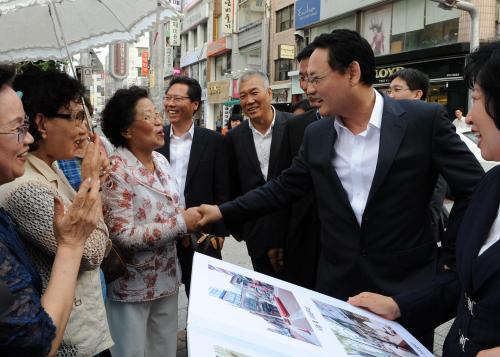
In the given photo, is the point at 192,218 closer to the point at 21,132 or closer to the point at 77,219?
the point at 77,219

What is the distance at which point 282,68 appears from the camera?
952 inches

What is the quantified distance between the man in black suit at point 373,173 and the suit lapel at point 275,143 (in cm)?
120

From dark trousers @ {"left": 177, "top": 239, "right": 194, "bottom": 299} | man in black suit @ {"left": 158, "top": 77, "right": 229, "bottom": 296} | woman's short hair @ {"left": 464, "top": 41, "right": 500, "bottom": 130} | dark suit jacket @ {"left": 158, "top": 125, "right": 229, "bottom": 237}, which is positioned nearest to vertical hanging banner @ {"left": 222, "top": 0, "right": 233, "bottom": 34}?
man in black suit @ {"left": 158, "top": 77, "right": 229, "bottom": 296}

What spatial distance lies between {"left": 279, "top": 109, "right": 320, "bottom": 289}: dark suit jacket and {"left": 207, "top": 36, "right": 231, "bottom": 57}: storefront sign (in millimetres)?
28921

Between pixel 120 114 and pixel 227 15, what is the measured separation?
28827mm

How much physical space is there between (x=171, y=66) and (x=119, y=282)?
4408 cm

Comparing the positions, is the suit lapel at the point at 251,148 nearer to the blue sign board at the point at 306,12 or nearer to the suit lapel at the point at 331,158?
the suit lapel at the point at 331,158

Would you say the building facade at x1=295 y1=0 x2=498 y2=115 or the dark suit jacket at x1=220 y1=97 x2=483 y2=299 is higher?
the building facade at x1=295 y1=0 x2=498 y2=115

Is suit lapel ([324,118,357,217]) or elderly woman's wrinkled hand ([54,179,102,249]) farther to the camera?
suit lapel ([324,118,357,217])

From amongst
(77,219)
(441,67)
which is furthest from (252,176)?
(441,67)

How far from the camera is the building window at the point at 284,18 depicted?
23.7 meters

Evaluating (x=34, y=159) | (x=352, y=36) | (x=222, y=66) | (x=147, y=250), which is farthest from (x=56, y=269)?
(x=222, y=66)

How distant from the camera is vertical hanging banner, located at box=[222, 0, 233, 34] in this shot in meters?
29.5

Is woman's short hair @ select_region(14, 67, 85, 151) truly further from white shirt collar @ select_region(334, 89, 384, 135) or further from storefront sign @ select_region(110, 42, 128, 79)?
storefront sign @ select_region(110, 42, 128, 79)
